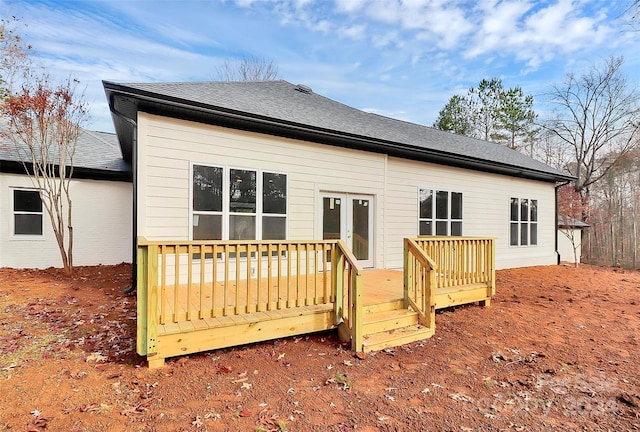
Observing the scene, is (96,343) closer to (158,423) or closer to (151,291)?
(151,291)

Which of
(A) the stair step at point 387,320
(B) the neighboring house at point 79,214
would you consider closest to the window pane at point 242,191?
(A) the stair step at point 387,320

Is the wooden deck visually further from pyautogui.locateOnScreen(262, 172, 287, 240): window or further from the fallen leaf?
pyautogui.locateOnScreen(262, 172, 287, 240): window

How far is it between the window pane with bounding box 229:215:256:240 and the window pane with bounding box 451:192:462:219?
20.3 feet

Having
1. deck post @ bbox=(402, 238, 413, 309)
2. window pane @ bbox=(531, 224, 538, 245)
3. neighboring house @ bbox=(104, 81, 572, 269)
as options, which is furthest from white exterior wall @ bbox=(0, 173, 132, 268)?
window pane @ bbox=(531, 224, 538, 245)

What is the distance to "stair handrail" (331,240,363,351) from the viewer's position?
3869 millimetres

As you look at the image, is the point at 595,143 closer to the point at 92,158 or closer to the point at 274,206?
the point at 274,206

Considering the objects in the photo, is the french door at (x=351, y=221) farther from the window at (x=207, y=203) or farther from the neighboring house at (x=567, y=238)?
the neighboring house at (x=567, y=238)

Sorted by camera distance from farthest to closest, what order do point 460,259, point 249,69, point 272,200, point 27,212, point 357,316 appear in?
point 249,69
point 27,212
point 272,200
point 460,259
point 357,316

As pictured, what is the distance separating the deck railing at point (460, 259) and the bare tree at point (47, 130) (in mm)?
8822

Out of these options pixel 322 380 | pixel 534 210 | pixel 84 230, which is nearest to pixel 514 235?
pixel 534 210

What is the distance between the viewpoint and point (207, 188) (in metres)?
5.91

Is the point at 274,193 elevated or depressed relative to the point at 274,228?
elevated

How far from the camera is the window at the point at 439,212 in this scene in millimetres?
8906

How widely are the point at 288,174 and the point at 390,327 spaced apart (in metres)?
3.76
